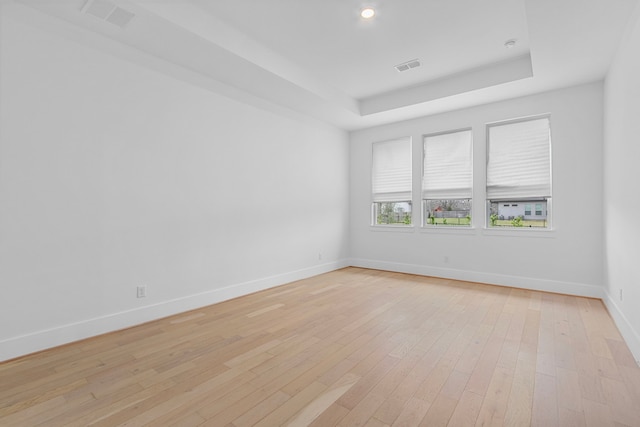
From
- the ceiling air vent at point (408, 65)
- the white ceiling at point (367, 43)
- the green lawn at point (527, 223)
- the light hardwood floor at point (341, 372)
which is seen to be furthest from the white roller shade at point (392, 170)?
the light hardwood floor at point (341, 372)

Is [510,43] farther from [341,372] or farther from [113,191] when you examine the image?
[113,191]

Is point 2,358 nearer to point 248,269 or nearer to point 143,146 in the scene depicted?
point 143,146

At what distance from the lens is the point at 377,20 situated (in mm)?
3113

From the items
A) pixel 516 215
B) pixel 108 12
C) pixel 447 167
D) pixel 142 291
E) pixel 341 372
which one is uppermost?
pixel 108 12

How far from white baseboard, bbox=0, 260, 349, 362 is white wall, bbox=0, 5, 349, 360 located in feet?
0.03

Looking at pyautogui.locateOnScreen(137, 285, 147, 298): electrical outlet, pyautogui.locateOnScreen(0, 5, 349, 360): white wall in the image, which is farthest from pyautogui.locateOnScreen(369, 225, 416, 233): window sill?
pyautogui.locateOnScreen(137, 285, 147, 298): electrical outlet

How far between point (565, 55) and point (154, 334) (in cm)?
510

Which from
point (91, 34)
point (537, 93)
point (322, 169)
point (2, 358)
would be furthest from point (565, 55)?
point (2, 358)

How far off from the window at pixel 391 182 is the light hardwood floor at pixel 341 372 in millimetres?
2547

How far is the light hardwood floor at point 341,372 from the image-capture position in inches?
67.6

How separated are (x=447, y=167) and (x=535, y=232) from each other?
164 cm

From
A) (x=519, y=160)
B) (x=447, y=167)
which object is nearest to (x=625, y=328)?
(x=519, y=160)

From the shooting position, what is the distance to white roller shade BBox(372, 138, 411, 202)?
573cm

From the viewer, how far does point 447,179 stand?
5258 millimetres
